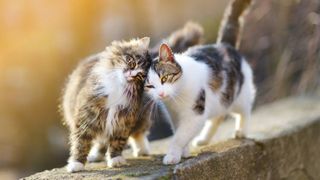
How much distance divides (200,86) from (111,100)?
462 mm

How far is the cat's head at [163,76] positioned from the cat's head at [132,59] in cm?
4

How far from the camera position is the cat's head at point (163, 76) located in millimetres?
2482

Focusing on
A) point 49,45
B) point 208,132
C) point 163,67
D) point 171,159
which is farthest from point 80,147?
point 49,45

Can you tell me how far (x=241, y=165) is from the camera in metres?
2.87

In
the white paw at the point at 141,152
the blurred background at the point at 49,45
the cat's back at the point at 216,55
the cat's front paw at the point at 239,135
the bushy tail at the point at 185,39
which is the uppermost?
the blurred background at the point at 49,45

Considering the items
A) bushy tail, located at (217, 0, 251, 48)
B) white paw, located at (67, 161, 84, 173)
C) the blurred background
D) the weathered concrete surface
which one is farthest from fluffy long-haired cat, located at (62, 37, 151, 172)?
the blurred background

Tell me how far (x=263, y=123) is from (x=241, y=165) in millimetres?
960

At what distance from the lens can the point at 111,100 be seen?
2.54m

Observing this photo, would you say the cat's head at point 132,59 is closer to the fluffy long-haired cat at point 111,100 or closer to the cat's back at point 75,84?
the fluffy long-haired cat at point 111,100

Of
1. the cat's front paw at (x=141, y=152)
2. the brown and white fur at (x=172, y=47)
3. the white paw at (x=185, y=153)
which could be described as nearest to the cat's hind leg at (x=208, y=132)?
the brown and white fur at (x=172, y=47)

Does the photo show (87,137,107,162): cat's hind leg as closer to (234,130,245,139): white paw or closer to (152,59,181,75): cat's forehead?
(152,59,181,75): cat's forehead

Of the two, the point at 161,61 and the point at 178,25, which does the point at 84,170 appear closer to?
the point at 161,61

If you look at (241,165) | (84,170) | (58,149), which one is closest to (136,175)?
(84,170)

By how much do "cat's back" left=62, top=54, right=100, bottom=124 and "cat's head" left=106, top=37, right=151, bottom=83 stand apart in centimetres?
22
